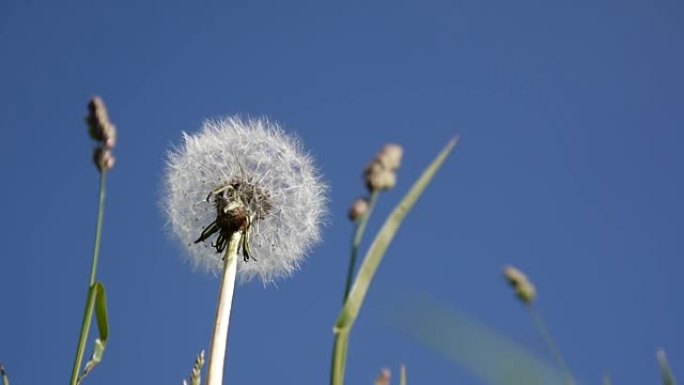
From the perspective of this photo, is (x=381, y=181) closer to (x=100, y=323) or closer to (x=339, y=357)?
(x=339, y=357)

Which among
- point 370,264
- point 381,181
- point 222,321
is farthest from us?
point 222,321

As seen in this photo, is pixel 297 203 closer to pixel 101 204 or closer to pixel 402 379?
pixel 101 204

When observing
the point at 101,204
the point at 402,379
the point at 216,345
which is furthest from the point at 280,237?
the point at 402,379

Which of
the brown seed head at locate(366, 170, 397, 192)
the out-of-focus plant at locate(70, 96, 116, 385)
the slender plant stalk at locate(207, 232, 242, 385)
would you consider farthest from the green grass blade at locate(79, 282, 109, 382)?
the slender plant stalk at locate(207, 232, 242, 385)

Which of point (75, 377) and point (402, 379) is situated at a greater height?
point (75, 377)

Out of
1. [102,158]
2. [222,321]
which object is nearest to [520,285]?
[102,158]
